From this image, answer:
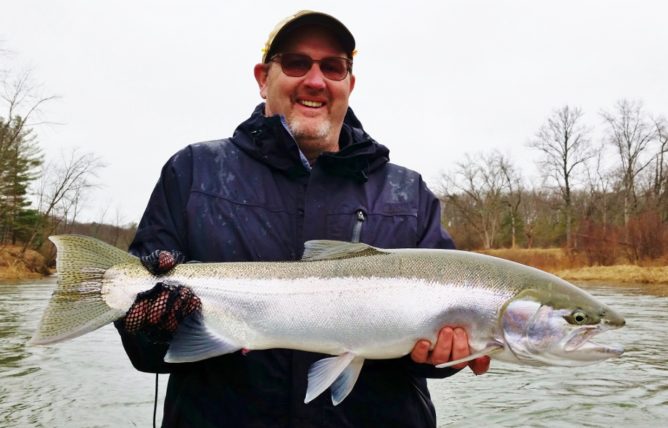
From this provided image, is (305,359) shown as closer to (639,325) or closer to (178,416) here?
(178,416)

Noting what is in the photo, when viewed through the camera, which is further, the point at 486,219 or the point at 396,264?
the point at 486,219

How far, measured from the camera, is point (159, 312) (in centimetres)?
279

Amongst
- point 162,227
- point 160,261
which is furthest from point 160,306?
point 162,227

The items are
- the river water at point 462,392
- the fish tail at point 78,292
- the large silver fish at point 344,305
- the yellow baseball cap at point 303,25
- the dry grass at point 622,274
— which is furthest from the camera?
the dry grass at point 622,274

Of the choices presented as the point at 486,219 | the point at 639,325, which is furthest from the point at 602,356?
the point at 486,219

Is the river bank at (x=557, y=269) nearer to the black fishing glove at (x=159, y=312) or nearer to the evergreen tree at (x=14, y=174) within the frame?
the evergreen tree at (x=14, y=174)

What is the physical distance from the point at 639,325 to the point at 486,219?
55.8m

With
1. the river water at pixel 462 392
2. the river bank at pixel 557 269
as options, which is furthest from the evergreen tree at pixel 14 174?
the river water at pixel 462 392

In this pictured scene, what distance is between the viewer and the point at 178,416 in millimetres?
3008

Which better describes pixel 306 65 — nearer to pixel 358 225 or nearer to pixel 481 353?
pixel 358 225

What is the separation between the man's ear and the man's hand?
1.99m

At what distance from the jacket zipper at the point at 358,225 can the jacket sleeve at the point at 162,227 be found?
35.9 inches

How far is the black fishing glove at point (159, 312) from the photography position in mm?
2797

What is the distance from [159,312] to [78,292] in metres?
0.43
